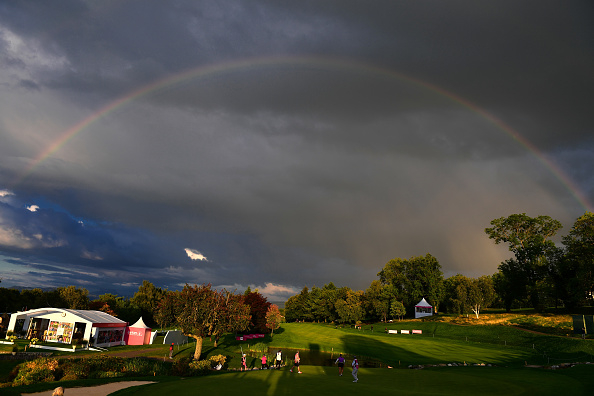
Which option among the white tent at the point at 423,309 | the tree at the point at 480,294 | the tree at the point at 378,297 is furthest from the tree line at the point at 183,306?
the white tent at the point at 423,309

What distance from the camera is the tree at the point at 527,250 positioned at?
94312 millimetres

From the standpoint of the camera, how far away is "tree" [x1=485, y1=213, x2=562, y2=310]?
94.3 metres

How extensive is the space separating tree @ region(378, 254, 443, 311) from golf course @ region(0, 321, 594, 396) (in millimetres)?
38011

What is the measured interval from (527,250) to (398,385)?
317ft

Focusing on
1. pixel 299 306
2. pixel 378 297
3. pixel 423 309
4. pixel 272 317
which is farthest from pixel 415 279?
pixel 272 317

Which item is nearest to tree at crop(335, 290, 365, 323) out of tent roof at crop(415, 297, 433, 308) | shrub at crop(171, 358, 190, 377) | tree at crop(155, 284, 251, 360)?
tent roof at crop(415, 297, 433, 308)

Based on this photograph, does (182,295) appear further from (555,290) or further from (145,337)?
(555,290)

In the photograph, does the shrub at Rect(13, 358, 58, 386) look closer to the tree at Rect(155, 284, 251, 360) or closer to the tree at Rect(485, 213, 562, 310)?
the tree at Rect(155, 284, 251, 360)

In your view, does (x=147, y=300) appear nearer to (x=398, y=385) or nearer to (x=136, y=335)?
(x=136, y=335)

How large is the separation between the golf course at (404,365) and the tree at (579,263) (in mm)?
18268

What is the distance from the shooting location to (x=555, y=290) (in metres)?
87.6

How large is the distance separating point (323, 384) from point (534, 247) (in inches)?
3953

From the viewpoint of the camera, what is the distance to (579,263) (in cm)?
7762

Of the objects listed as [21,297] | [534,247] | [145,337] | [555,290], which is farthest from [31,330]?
[534,247]
